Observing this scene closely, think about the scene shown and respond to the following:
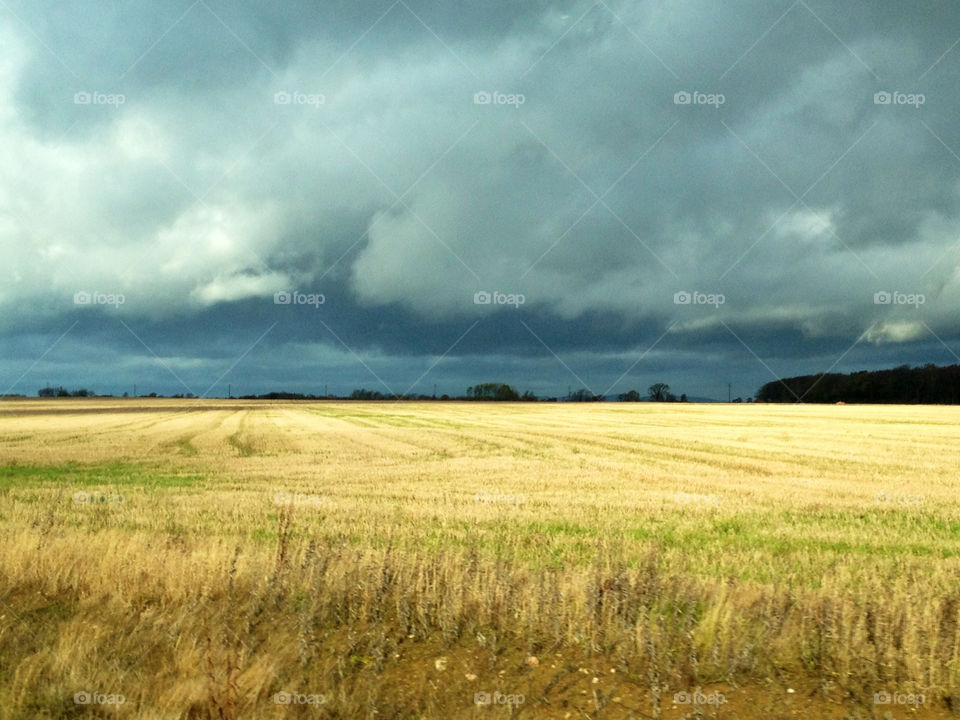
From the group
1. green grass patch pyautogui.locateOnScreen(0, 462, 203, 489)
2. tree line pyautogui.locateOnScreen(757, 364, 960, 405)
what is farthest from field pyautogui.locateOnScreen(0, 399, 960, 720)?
tree line pyautogui.locateOnScreen(757, 364, 960, 405)

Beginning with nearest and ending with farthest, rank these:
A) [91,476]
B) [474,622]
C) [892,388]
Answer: [474,622], [91,476], [892,388]

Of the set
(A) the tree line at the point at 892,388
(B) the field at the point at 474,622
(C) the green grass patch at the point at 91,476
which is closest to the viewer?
(B) the field at the point at 474,622

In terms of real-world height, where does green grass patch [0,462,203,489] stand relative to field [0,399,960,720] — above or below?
below

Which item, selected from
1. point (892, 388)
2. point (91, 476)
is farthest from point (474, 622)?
point (892, 388)

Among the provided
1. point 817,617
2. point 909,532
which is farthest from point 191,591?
point 909,532

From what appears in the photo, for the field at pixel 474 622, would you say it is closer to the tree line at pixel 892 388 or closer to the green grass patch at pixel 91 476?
the green grass patch at pixel 91 476

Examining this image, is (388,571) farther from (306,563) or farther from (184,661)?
(184,661)

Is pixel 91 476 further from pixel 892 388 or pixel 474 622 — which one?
pixel 892 388

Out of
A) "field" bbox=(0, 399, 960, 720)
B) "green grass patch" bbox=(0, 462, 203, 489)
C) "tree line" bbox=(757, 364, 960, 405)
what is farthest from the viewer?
"tree line" bbox=(757, 364, 960, 405)

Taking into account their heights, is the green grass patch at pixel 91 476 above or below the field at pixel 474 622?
below

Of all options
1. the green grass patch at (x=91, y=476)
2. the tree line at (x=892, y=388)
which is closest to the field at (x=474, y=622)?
the green grass patch at (x=91, y=476)

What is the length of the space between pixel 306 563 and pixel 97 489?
17.3 m

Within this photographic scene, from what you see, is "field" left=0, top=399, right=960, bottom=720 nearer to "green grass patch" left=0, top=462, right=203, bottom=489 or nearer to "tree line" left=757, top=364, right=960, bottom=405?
"green grass patch" left=0, top=462, right=203, bottom=489

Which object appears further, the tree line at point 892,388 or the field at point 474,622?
the tree line at point 892,388
